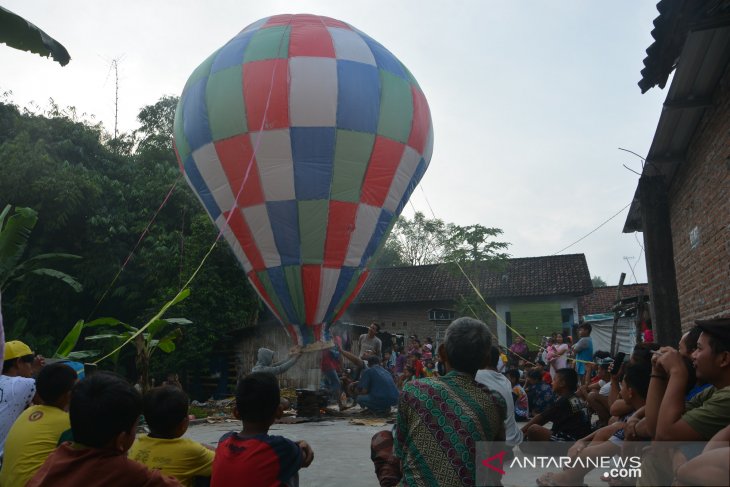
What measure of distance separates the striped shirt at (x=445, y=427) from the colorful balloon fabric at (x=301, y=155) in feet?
29.0

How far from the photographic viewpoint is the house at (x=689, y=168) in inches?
211

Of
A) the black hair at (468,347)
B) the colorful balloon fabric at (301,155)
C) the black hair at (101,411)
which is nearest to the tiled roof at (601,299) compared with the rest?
the colorful balloon fabric at (301,155)

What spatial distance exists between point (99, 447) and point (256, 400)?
2.64ft

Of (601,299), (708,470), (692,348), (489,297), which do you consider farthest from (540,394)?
(601,299)

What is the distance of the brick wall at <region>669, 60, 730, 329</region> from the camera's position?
6.30 m

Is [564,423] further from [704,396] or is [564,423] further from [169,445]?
[169,445]

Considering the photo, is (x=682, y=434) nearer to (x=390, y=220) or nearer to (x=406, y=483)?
(x=406, y=483)

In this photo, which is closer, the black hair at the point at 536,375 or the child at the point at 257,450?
the child at the point at 257,450

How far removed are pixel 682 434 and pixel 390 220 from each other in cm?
983

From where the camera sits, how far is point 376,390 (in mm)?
11039

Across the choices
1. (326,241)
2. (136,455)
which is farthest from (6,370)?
(326,241)

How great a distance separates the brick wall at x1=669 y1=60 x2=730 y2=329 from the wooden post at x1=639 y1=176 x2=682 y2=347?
32 cm

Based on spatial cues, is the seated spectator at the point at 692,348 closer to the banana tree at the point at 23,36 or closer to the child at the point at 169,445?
the child at the point at 169,445

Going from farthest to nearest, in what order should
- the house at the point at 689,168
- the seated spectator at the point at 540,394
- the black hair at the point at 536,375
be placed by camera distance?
the black hair at the point at 536,375 < the seated spectator at the point at 540,394 < the house at the point at 689,168
